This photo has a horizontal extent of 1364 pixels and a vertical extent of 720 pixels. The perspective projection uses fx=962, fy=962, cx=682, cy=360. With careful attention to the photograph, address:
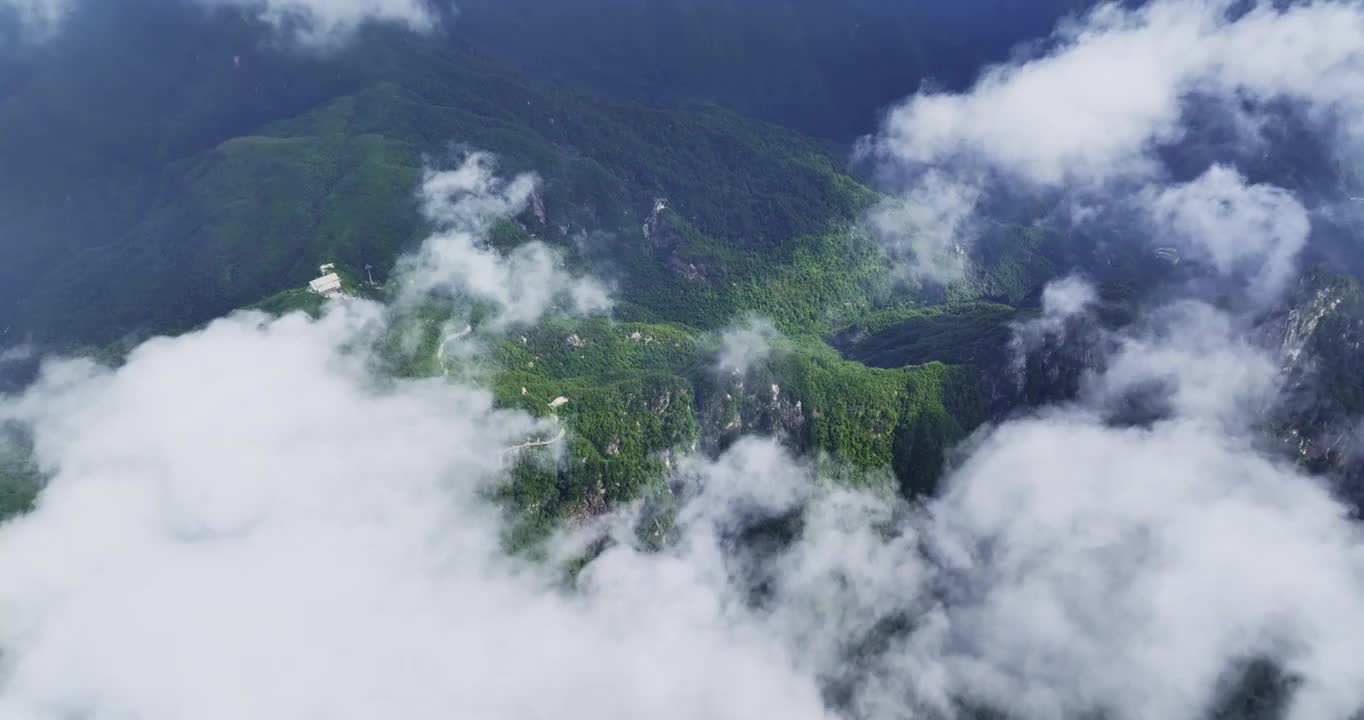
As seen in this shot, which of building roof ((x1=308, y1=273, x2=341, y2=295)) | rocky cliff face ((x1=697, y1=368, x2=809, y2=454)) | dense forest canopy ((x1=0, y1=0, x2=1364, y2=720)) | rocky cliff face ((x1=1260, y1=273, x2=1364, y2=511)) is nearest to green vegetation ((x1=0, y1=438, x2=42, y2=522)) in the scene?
dense forest canopy ((x1=0, y1=0, x2=1364, y2=720))

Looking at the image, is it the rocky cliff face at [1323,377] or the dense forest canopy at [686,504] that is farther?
the rocky cliff face at [1323,377]

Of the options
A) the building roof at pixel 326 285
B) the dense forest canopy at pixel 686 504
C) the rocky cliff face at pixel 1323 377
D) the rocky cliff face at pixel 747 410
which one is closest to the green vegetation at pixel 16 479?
the dense forest canopy at pixel 686 504

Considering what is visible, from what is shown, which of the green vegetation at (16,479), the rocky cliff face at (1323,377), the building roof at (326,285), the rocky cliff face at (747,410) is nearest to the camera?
the green vegetation at (16,479)

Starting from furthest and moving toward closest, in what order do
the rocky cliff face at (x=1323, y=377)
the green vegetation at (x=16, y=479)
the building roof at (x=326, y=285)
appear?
the building roof at (x=326, y=285) → the rocky cliff face at (x=1323, y=377) → the green vegetation at (x=16, y=479)

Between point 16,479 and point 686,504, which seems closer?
point 16,479

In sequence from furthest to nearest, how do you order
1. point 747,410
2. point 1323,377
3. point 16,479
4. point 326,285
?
point 326,285
point 747,410
point 1323,377
point 16,479

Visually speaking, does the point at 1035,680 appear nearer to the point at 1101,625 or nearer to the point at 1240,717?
the point at 1101,625

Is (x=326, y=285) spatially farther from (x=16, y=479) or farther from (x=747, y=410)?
(x=747, y=410)

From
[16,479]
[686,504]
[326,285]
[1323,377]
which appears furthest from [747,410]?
[16,479]

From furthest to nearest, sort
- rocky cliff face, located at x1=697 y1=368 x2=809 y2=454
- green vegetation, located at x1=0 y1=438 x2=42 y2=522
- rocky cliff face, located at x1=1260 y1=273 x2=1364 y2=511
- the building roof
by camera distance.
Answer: the building roof < rocky cliff face, located at x1=697 y1=368 x2=809 y2=454 < rocky cliff face, located at x1=1260 y1=273 x2=1364 y2=511 < green vegetation, located at x1=0 y1=438 x2=42 y2=522

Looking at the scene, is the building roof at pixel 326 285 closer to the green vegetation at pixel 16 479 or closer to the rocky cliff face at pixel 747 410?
the green vegetation at pixel 16 479

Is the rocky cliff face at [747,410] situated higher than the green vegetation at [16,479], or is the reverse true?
the rocky cliff face at [747,410]

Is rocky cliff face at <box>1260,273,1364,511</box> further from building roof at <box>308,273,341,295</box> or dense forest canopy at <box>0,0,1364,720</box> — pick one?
building roof at <box>308,273,341,295</box>

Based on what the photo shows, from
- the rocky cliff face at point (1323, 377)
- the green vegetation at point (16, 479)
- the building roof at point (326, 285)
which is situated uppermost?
the building roof at point (326, 285)
